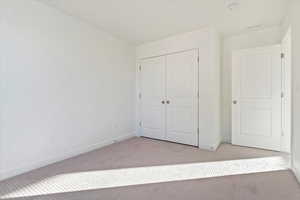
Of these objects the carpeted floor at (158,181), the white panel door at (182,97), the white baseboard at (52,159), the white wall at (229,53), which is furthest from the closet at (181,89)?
the white baseboard at (52,159)

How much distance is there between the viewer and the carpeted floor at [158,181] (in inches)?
66.9

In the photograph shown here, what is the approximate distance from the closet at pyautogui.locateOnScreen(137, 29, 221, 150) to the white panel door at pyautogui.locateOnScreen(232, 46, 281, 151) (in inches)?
16.3

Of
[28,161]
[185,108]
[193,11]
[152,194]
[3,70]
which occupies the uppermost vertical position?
[193,11]

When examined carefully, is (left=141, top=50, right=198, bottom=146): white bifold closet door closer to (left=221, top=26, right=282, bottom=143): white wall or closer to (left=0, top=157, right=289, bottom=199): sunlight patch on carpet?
(left=221, top=26, right=282, bottom=143): white wall

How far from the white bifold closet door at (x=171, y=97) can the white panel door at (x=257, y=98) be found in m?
0.89

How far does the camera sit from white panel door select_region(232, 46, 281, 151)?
3.03 meters

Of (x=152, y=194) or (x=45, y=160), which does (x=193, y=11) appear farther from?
(x=45, y=160)

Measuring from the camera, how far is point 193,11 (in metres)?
2.52

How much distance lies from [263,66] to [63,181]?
3787 millimetres

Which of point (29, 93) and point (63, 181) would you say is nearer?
point (63, 181)

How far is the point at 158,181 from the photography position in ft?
6.47

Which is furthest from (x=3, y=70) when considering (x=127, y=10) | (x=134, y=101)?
(x=134, y=101)

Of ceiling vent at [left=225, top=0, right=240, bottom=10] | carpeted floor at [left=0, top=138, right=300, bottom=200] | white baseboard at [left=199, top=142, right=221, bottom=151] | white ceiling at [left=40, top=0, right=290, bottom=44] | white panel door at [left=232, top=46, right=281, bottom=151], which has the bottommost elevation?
carpeted floor at [left=0, top=138, right=300, bottom=200]

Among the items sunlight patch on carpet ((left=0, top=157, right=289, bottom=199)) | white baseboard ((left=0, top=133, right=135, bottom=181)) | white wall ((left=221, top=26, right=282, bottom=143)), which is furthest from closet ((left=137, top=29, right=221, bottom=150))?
white baseboard ((left=0, top=133, right=135, bottom=181))
